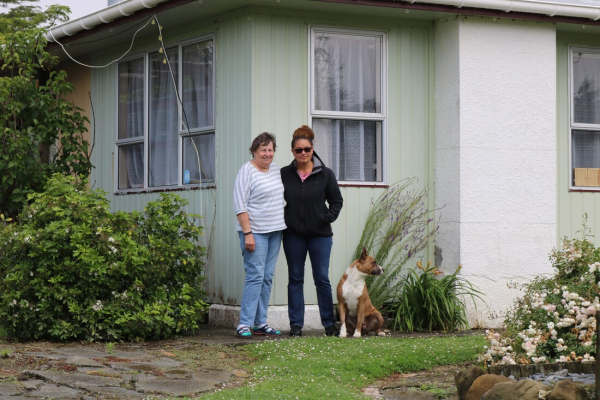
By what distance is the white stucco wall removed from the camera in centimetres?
1006

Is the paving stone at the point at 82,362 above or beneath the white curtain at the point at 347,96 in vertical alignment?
beneath

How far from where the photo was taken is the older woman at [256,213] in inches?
350

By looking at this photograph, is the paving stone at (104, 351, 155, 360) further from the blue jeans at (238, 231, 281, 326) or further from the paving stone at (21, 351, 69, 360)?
the blue jeans at (238, 231, 281, 326)

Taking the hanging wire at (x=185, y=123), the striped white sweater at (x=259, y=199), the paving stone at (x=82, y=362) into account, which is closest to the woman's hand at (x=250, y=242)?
the striped white sweater at (x=259, y=199)

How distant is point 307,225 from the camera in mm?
8953

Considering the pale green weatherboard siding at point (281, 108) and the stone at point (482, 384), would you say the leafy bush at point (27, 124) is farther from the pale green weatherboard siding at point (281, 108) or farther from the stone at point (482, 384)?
the stone at point (482, 384)

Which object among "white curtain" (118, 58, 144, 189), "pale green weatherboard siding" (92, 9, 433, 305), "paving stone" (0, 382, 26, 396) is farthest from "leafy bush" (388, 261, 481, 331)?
"paving stone" (0, 382, 26, 396)

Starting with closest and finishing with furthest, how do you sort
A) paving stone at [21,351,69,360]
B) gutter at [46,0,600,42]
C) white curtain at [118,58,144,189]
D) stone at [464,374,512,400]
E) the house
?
stone at [464,374,512,400] < paving stone at [21,351,69,360] < gutter at [46,0,600,42] < the house < white curtain at [118,58,144,189]

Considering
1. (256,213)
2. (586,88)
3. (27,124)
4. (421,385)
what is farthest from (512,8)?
(27,124)

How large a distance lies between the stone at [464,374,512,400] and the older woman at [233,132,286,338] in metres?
3.45

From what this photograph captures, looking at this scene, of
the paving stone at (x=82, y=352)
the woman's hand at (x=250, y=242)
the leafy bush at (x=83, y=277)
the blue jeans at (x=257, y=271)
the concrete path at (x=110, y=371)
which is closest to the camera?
the concrete path at (x=110, y=371)

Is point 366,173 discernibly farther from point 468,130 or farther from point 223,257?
point 223,257

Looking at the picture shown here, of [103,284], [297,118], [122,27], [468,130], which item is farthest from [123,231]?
[468,130]

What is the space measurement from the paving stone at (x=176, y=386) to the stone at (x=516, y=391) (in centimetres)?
204
